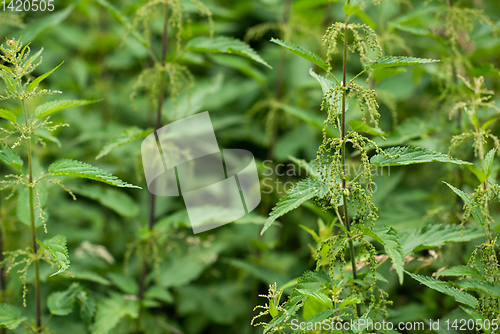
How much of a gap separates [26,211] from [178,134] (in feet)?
2.49

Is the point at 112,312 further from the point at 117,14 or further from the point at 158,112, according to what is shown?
the point at 117,14

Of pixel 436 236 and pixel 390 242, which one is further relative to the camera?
pixel 436 236

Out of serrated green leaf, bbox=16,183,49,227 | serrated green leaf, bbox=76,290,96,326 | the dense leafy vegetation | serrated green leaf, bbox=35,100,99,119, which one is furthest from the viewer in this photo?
serrated green leaf, bbox=76,290,96,326

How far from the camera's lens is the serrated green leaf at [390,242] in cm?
105

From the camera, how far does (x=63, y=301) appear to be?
162 centimetres

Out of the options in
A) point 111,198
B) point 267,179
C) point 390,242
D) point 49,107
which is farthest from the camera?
point 267,179

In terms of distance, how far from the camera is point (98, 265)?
2.17m

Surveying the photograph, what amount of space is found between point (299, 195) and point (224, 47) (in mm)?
804

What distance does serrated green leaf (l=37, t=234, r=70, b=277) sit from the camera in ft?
3.97

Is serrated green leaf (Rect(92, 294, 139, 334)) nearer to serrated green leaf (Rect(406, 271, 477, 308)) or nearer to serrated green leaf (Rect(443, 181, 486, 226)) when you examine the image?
serrated green leaf (Rect(406, 271, 477, 308))

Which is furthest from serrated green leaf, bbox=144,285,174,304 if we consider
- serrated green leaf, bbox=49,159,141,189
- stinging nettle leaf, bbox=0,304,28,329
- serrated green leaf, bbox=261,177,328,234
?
serrated green leaf, bbox=261,177,328,234

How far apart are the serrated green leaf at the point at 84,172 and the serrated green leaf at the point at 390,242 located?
0.78 metres

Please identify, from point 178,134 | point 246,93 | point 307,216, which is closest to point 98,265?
point 178,134

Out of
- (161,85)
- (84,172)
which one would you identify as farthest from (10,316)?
(161,85)
